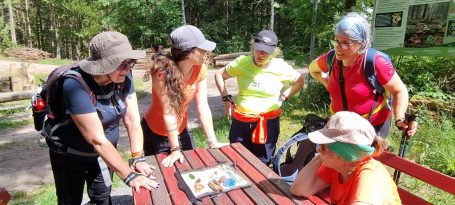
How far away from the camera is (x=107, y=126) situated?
2238 mm

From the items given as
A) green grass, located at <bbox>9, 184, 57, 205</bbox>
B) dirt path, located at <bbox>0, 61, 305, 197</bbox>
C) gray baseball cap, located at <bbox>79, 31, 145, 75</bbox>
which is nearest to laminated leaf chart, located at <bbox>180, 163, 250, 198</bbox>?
gray baseball cap, located at <bbox>79, 31, 145, 75</bbox>

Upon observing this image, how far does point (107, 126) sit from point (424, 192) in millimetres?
3018

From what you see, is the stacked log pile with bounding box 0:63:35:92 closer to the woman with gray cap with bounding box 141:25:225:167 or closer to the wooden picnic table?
the woman with gray cap with bounding box 141:25:225:167

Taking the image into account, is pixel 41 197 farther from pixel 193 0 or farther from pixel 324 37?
pixel 193 0

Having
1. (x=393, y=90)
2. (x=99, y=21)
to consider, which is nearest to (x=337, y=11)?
(x=393, y=90)

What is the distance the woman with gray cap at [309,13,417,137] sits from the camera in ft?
7.55

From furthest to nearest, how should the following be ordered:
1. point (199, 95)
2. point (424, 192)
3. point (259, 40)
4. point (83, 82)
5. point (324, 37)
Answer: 1. point (324, 37)
2. point (424, 192)
3. point (259, 40)
4. point (199, 95)
5. point (83, 82)

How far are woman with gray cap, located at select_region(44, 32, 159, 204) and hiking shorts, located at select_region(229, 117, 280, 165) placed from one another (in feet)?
3.52

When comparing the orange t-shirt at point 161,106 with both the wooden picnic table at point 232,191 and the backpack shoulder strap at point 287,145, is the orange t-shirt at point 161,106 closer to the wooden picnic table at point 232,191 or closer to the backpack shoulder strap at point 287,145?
the wooden picnic table at point 232,191

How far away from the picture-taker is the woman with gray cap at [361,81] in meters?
2.30

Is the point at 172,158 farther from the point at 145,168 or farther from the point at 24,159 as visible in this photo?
the point at 24,159

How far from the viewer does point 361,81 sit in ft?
7.97

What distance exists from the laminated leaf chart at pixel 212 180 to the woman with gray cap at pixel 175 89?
0.26 metres

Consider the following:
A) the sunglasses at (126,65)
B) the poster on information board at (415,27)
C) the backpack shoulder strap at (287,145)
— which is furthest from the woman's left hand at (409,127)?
the poster on information board at (415,27)
